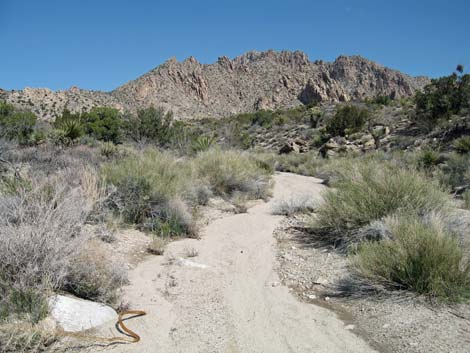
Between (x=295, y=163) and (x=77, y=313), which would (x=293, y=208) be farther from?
(x=295, y=163)

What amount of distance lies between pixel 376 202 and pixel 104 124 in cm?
1861

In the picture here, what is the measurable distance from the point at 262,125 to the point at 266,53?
217 ft

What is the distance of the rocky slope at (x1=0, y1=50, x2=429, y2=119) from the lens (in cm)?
6244

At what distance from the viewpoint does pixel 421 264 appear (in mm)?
3713

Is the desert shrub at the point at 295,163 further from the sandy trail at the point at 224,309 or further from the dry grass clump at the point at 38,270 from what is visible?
the dry grass clump at the point at 38,270

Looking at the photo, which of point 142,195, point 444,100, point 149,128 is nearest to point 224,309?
point 142,195

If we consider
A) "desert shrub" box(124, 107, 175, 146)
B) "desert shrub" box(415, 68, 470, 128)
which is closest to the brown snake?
"desert shrub" box(124, 107, 175, 146)

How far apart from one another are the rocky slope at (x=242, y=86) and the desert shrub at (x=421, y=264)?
5720 cm

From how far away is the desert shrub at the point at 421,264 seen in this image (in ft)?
11.7

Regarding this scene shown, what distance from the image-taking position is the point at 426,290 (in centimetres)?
365

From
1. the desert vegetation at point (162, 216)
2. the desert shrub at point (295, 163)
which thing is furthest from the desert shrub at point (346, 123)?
the desert vegetation at point (162, 216)

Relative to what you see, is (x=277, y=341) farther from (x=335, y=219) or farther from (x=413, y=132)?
(x=413, y=132)

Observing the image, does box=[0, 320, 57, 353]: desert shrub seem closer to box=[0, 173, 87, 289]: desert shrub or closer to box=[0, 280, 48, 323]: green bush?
box=[0, 280, 48, 323]: green bush

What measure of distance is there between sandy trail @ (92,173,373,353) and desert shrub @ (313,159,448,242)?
1148mm
